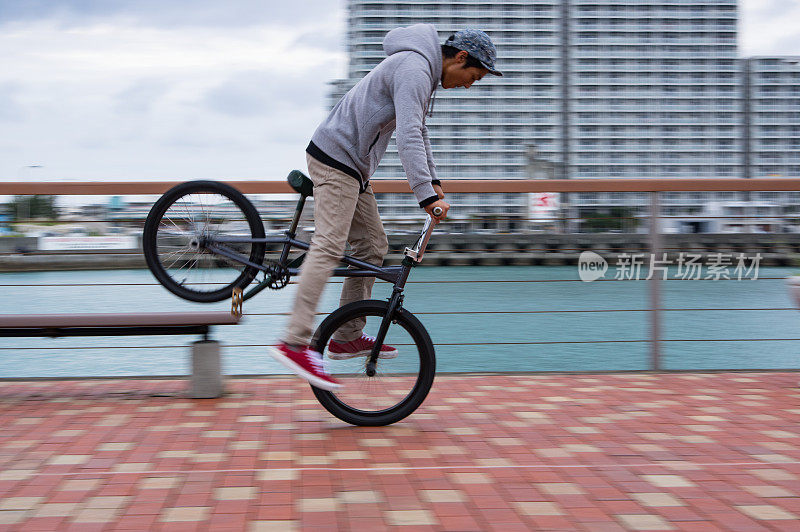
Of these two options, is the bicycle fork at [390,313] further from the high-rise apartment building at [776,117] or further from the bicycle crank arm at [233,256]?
the high-rise apartment building at [776,117]

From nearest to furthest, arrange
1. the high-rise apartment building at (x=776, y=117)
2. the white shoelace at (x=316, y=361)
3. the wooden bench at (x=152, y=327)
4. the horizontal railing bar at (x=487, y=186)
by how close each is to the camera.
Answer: the white shoelace at (x=316, y=361) < the wooden bench at (x=152, y=327) < the horizontal railing bar at (x=487, y=186) < the high-rise apartment building at (x=776, y=117)

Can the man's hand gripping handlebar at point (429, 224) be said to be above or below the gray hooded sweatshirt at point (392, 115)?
below

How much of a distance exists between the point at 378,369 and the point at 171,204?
1.06 metres

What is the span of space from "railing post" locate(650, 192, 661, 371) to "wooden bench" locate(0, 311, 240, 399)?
2.28 meters

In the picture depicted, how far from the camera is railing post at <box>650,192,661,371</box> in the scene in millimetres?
4078

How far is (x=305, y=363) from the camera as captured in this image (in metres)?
2.86

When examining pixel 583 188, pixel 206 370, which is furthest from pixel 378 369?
pixel 583 188

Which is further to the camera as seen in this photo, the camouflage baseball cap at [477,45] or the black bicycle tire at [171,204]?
the black bicycle tire at [171,204]

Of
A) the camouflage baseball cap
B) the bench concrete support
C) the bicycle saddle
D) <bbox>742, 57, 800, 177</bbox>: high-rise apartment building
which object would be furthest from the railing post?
<bbox>742, 57, 800, 177</bbox>: high-rise apartment building

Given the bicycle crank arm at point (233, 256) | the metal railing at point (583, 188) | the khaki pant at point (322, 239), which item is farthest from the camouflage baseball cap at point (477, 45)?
the bicycle crank arm at point (233, 256)

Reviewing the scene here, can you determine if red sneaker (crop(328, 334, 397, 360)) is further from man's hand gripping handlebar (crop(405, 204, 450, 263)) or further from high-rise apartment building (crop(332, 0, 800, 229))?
high-rise apartment building (crop(332, 0, 800, 229))

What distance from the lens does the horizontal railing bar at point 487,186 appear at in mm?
3561

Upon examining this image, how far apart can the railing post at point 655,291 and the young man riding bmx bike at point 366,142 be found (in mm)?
1619

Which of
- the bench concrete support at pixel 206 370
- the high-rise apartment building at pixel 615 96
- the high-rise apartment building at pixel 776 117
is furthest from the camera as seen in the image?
the high-rise apartment building at pixel 615 96
